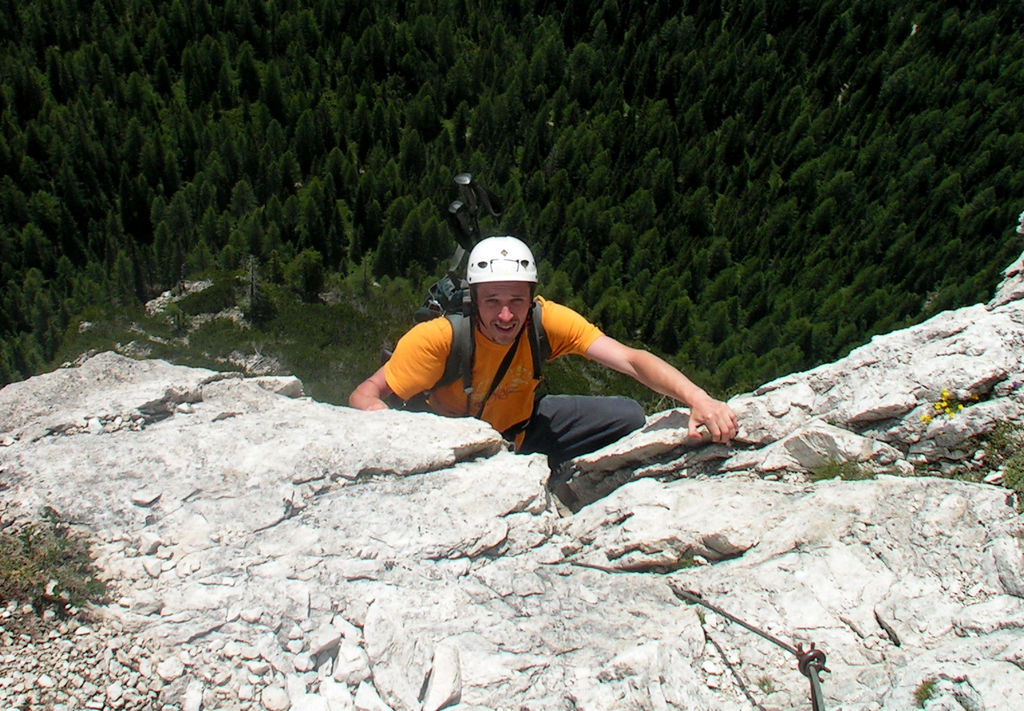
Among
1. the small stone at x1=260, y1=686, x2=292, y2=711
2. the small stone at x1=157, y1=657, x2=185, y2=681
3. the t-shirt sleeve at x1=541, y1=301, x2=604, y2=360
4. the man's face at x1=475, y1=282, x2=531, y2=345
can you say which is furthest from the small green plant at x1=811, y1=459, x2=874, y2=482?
the small stone at x1=157, y1=657, x2=185, y2=681

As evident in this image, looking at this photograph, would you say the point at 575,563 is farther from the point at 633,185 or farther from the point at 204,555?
the point at 633,185

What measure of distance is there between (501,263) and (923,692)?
8.76ft

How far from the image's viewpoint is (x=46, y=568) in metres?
2.65

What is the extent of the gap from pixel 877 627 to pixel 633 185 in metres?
19.2

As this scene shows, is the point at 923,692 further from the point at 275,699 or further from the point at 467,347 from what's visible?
the point at 467,347

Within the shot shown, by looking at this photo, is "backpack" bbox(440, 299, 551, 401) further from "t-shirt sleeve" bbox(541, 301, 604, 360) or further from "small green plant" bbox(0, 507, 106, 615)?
"small green plant" bbox(0, 507, 106, 615)

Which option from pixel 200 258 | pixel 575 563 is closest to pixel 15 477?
pixel 575 563

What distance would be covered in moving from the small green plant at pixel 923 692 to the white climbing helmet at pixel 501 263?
255 cm

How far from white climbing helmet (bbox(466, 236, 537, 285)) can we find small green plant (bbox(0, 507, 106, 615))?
86.7 inches

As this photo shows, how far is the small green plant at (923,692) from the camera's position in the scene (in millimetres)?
2107

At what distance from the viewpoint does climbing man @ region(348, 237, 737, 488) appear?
3947 mm

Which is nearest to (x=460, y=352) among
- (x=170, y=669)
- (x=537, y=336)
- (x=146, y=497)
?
(x=537, y=336)

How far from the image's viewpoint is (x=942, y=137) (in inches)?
898

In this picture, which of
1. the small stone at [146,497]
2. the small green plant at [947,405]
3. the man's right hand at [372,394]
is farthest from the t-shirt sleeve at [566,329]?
the small stone at [146,497]
